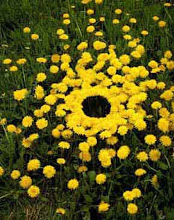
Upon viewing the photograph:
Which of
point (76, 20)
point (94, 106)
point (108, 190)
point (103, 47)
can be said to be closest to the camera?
point (108, 190)

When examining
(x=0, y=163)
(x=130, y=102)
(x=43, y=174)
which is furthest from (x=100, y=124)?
(x=0, y=163)

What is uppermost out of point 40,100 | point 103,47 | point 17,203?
point 103,47

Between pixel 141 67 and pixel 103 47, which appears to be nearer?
pixel 141 67

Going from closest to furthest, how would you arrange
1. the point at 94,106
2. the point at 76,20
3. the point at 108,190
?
the point at 108,190
the point at 94,106
the point at 76,20

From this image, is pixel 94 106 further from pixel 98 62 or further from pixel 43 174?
pixel 43 174

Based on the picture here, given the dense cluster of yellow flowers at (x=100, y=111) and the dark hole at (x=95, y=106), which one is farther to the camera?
the dark hole at (x=95, y=106)
